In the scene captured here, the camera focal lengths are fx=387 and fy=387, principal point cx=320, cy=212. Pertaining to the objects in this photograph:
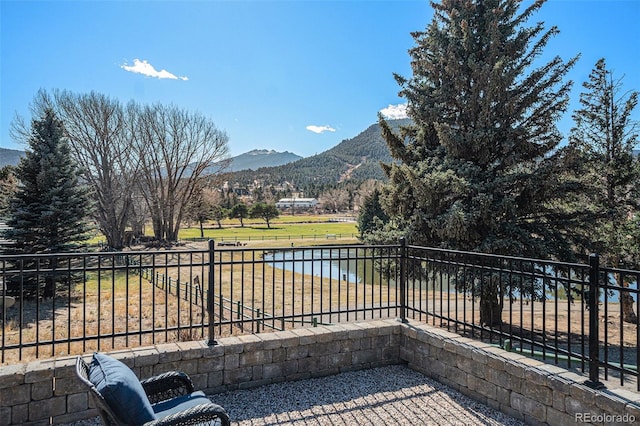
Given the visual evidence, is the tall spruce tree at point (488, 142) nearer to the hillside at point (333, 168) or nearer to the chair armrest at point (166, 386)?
the chair armrest at point (166, 386)

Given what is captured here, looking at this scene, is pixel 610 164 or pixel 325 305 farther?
pixel 325 305

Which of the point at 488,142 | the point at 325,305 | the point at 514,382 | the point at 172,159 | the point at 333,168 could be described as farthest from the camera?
the point at 333,168

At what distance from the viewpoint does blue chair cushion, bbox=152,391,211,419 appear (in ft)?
8.35

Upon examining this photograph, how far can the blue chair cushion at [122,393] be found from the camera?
205 cm

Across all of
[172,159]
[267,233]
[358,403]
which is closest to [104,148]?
[172,159]

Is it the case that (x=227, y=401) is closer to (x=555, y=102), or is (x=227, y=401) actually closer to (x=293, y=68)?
(x=555, y=102)

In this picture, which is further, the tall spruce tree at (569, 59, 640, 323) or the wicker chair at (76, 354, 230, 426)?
the tall spruce tree at (569, 59, 640, 323)

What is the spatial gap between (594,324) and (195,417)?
2.86 m

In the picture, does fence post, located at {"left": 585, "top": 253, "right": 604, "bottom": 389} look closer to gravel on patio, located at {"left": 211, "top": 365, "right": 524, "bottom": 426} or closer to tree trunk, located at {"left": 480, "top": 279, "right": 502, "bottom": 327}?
gravel on patio, located at {"left": 211, "top": 365, "right": 524, "bottom": 426}

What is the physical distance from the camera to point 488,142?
8.96 m

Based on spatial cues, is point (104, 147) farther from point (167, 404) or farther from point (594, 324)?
point (594, 324)

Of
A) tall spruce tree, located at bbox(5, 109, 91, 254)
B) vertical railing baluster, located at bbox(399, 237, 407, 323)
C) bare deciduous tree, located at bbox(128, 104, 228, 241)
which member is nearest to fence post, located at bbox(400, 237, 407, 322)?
vertical railing baluster, located at bbox(399, 237, 407, 323)

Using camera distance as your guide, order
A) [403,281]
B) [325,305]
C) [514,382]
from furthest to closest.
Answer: [325,305] < [403,281] < [514,382]

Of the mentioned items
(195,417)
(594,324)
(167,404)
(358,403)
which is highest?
(594,324)
